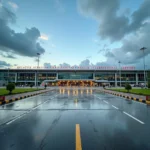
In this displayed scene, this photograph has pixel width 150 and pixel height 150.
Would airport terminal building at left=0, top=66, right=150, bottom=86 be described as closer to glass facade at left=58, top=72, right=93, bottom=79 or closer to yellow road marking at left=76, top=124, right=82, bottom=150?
glass facade at left=58, top=72, right=93, bottom=79

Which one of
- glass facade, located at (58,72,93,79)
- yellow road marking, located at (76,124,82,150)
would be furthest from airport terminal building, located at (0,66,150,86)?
yellow road marking, located at (76,124,82,150)

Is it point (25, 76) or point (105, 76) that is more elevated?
point (105, 76)

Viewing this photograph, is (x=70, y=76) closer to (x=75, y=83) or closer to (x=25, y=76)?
(x=75, y=83)

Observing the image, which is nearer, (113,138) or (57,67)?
(113,138)

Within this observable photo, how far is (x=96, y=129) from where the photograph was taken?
641 centimetres

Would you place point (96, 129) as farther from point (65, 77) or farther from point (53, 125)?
point (65, 77)

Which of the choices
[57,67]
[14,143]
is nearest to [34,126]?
[14,143]

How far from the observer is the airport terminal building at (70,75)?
93562mm

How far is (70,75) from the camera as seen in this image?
96375 mm

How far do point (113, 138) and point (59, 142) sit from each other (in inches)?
82.0

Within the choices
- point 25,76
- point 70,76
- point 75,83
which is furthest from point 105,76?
point 25,76

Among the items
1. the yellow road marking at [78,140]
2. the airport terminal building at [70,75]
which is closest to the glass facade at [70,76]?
the airport terminal building at [70,75]

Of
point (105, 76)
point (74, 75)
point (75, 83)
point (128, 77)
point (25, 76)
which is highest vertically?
point (74, 75)

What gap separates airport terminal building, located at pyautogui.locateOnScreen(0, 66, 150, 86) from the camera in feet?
307
